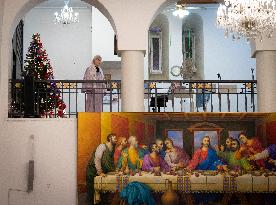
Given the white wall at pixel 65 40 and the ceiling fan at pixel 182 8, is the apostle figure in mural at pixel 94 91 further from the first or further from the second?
the white wall at pixel 65 40

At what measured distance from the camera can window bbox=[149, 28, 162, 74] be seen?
18453 millimetres

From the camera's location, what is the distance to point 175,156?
1070cm

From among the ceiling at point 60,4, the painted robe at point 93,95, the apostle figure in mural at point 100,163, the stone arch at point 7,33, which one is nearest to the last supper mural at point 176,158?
the apostle figure in mural at point 100,163

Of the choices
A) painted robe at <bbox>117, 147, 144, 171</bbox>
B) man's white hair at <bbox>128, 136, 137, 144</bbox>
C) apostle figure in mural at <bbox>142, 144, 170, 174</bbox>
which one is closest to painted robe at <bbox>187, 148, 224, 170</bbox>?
apostle figure in mural at <bbox>142, 144, 170, 174</bbox>

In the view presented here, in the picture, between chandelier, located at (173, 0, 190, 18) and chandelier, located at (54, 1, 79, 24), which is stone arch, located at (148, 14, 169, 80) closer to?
chandelier, located at (173, 0, 190, 18)

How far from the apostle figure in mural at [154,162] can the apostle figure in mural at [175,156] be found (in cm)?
10

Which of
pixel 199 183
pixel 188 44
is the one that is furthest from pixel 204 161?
pixel 188 44

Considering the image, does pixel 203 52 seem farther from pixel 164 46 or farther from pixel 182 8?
pixel 182 8

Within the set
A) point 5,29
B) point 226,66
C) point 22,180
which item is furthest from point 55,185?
point 226,66

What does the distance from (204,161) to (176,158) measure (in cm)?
55

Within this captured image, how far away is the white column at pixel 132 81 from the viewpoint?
11.2 metres

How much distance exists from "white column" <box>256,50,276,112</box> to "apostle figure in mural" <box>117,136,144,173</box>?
107 inches

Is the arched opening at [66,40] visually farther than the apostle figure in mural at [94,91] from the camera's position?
Yes

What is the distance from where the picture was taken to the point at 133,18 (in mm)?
11422
